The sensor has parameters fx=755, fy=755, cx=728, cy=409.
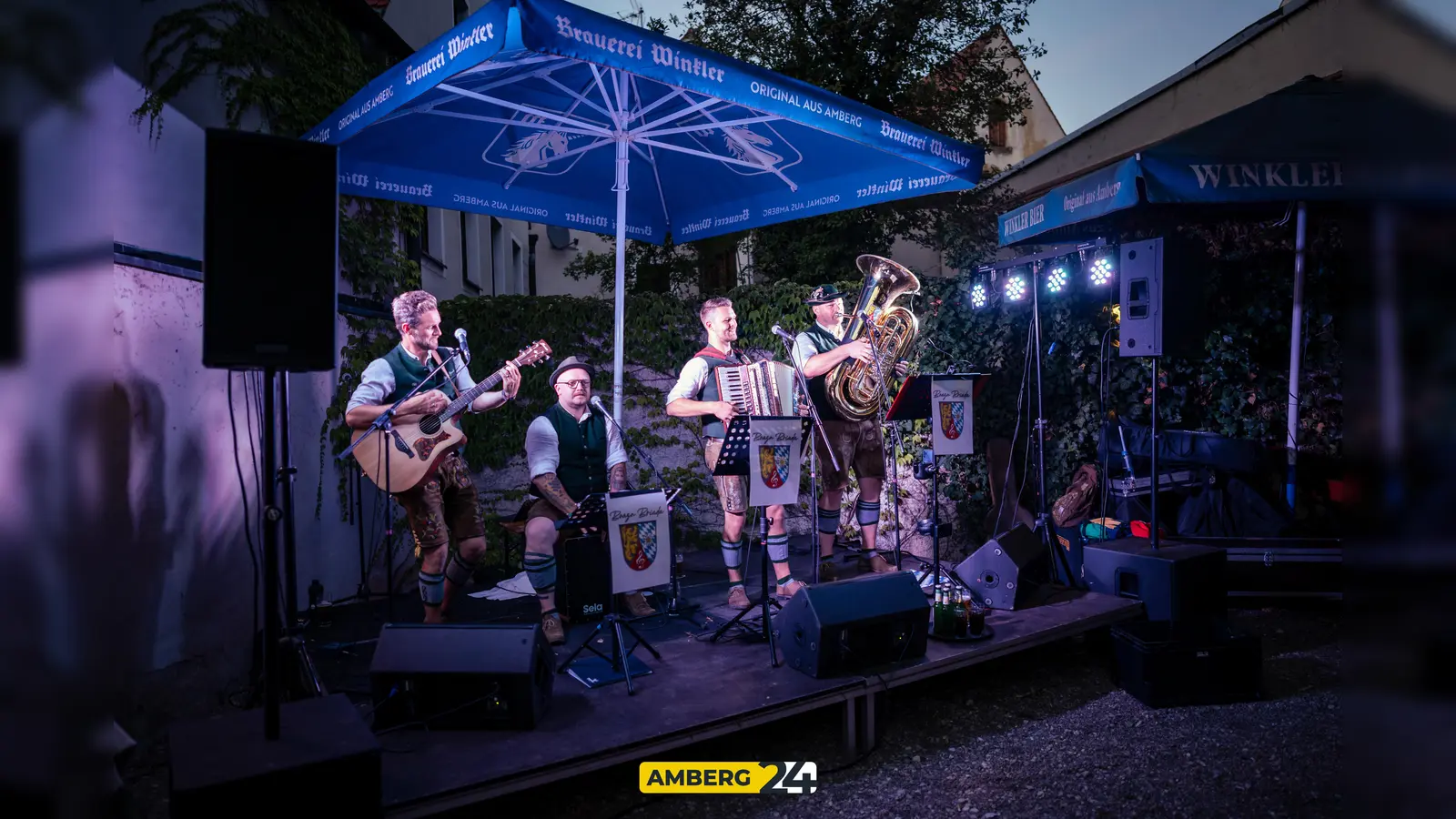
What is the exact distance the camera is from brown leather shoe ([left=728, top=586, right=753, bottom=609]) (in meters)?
4.89

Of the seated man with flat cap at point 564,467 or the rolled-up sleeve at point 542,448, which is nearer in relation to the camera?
the seated man with flat cap at point 564,467

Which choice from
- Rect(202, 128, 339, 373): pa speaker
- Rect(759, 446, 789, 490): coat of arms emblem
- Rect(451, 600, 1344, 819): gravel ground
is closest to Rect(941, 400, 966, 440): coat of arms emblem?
Rect(759, 446, 789, 490): coat of arms emblem

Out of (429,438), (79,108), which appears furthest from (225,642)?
(79,108)

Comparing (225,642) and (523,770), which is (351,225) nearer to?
(225,642)

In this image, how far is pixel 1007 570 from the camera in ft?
15.4

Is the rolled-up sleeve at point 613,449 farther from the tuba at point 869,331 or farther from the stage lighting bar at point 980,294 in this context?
the stage lighting bar at point 980,294

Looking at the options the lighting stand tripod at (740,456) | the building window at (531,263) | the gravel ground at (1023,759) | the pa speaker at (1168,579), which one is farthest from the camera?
the building window at (531,263)

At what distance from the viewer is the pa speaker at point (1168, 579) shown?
446 centimetres

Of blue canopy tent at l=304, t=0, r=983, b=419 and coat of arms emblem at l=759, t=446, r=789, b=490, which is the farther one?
coat of arms emblem at l=759, t=446, r=789, b=490

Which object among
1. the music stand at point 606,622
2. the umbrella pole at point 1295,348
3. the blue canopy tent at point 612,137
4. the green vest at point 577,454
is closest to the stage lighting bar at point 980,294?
the blue canopy tent at point 612,137

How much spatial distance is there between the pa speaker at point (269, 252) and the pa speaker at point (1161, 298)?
4.62m

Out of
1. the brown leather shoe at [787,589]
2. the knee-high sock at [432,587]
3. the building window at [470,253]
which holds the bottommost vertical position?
the brown leather shoe at [787,589]

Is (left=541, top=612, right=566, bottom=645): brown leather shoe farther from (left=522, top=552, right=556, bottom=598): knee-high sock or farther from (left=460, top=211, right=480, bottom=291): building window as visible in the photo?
(left=460, top=211, right=480, bottom=291): building window

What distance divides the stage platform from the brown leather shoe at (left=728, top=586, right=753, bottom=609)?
7 centimetres
